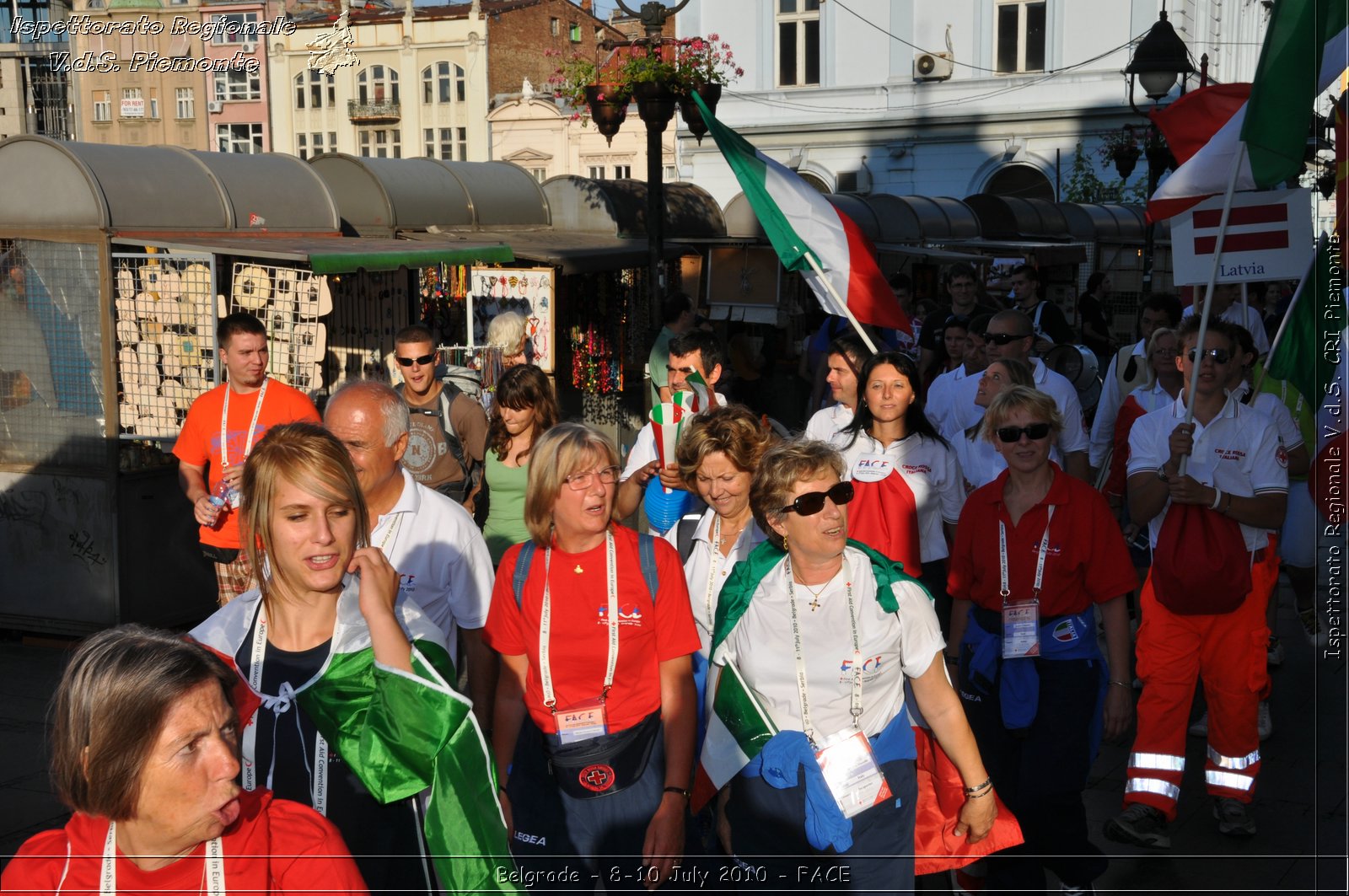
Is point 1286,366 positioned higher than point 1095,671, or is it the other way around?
point 1286,366

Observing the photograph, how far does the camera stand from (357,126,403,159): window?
6291 cm

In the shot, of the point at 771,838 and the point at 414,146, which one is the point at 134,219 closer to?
the point at 771,838

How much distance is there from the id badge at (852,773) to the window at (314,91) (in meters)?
62.3

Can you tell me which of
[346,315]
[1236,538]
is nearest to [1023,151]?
[346,315]

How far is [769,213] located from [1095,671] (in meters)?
3.54

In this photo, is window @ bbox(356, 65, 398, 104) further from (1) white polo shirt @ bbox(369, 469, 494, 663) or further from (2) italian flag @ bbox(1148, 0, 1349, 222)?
(1) white polo shirt @ bbox(369, 469, 494, 663)

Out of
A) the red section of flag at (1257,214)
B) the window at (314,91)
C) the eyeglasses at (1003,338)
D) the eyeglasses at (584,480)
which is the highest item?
the window at (314,91)

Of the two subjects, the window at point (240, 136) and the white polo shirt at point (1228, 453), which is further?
the window at point (240, 136)

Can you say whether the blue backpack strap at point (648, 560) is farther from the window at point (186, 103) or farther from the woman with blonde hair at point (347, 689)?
the window at point (186, 103)

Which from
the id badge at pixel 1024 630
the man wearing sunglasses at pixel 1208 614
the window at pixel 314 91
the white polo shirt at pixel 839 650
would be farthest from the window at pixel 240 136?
the white polo shirt at pixel 839 650

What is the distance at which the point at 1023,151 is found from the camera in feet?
119

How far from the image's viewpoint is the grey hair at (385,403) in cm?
416

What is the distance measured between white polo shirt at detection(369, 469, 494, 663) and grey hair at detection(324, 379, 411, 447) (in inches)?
6.7

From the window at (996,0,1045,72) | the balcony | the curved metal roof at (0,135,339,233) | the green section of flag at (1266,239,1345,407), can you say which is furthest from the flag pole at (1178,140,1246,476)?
the balcony
